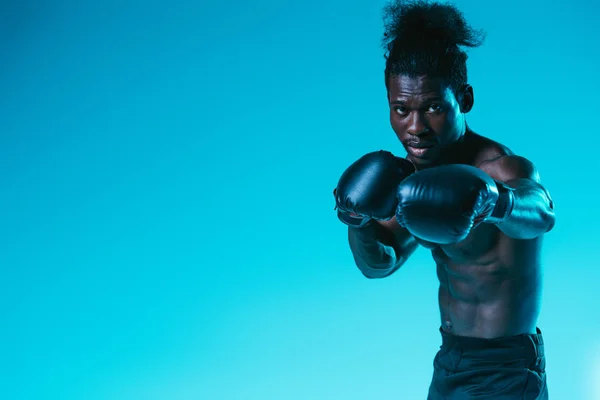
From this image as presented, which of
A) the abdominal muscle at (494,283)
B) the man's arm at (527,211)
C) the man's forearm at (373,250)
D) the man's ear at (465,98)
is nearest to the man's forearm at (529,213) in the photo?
the man's arm at (527,211)

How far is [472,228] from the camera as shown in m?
1.32

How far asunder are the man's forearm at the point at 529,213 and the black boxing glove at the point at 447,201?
6cm

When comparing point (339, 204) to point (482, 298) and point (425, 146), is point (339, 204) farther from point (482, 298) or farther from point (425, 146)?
point (482, 298)

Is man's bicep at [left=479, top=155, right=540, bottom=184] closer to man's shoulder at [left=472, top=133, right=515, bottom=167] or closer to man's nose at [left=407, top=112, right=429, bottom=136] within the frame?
man's shoulder at [left=472, top=133, right=515, bottom=167]

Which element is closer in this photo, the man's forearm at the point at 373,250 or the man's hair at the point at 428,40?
the man's hair at the point at 428,40

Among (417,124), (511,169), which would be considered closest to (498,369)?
(511,169)

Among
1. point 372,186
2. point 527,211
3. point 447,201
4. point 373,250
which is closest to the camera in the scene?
point 447,201

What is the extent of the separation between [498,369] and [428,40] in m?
0.68

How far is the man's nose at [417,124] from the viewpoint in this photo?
4.56ft

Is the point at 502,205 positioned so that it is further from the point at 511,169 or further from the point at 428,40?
the point at 428,40

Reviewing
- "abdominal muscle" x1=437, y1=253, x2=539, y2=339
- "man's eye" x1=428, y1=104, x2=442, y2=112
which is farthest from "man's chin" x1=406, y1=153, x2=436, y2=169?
"abdominal muscle" x1=437, y1=253, x2=539, y2=339

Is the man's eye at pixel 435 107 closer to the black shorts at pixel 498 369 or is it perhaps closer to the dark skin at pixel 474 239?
the dark skin at pixel 474 239

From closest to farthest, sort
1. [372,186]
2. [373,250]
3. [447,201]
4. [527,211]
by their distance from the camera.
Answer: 1. [447,201]
2. [527,211]
3. [372,186]
4. [373,250]

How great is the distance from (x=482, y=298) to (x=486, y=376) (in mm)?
162
